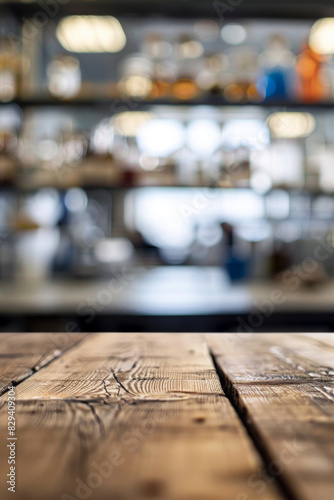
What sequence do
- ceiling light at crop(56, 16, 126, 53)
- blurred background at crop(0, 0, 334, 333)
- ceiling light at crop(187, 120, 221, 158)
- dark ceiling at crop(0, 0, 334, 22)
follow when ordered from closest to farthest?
blurred background at crop(0, 0, 334, 333), dark ceiling at crop(0, 0, 334, 22), ceiling light at crop(56, 16, 126, 53), ceiling light at crop(187, 120, 221, 158)

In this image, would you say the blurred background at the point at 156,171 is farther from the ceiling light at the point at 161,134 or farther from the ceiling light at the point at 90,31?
the ceiling light at the point at 161,134

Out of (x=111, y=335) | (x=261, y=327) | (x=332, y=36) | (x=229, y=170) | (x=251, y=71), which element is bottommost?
(x=261, y=327)

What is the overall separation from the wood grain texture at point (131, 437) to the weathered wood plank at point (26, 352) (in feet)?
0.08

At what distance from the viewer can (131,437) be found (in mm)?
345

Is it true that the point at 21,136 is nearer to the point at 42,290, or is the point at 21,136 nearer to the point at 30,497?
the point at 42,290

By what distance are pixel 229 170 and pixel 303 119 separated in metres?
2.53

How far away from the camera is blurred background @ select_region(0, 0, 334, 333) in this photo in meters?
1.75

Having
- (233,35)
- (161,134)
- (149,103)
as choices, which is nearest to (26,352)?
(149,103)

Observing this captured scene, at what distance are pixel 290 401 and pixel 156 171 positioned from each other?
1.86 m

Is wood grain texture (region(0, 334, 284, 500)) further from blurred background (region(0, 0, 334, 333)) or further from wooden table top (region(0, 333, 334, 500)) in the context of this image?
blurred background (region(0, 0, 334, 333))

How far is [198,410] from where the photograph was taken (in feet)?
1.32

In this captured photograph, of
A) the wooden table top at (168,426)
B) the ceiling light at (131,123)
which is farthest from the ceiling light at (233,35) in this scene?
the wooden table top at (168,426)

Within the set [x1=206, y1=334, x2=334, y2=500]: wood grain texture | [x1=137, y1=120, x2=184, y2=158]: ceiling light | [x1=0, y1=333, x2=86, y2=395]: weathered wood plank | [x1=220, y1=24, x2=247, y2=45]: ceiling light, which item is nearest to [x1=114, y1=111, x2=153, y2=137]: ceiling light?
[x1=137, y1=120, x2=184, y2=158]: ceiling light

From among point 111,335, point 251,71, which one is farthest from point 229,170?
point 111,335
